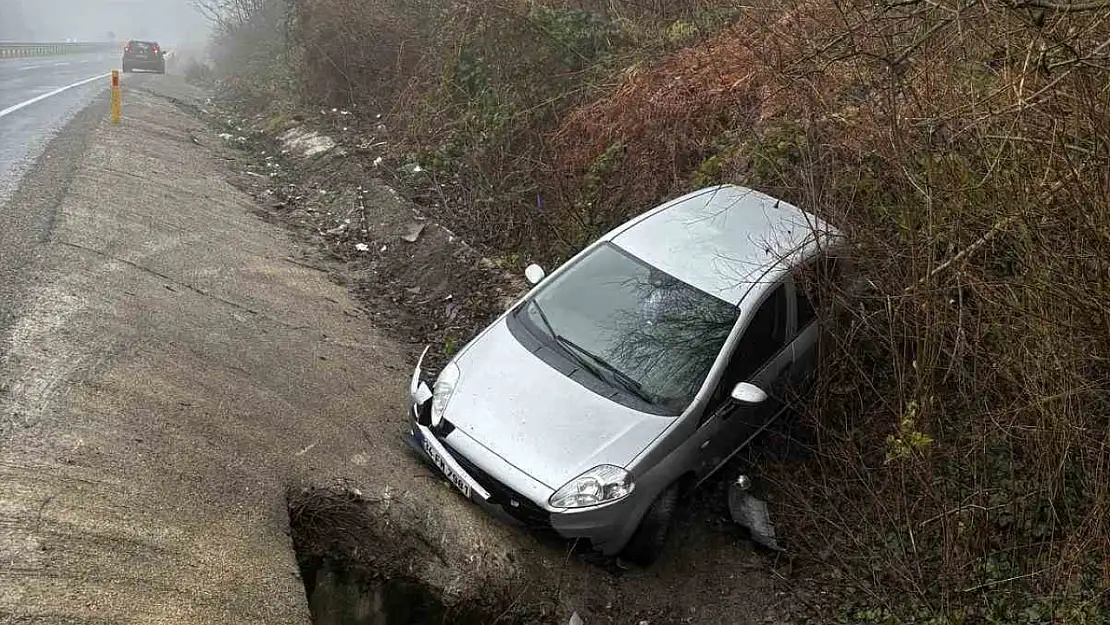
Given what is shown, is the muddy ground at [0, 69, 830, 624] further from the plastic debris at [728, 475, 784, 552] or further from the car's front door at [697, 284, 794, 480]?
the car's front door at [697, 284, 794, 480]

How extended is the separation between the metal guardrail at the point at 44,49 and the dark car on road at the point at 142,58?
27.7ft

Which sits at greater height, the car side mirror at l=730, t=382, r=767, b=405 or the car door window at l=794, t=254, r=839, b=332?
the car door window at l=794, t=254, r=839, b=332

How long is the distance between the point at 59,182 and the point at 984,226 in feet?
29.7

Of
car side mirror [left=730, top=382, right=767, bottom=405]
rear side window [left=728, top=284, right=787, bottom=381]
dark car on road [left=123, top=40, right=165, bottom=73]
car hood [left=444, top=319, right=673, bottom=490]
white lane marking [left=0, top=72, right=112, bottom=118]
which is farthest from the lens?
dark car on road [left=123, top=40, right=165, bottom=73]

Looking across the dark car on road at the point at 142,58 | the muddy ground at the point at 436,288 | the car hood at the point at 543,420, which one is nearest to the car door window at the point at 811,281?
the muddy ground at the point at 436,288

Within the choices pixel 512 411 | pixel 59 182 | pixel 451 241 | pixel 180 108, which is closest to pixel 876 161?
pixel 512 411

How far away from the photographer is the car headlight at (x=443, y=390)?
5.29 meters

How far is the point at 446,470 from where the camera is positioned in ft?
16.8

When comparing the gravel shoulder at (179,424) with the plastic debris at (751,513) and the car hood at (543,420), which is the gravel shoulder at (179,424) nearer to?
the car hood at (543,420)

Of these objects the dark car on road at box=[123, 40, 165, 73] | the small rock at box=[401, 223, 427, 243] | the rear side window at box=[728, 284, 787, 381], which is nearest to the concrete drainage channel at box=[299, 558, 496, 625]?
the rear side window at box=[728, 284, 787, 381]

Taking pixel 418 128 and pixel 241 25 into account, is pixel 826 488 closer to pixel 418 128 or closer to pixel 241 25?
pixel 418 128

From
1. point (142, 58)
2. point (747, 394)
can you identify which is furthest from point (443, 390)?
point (142, 58)

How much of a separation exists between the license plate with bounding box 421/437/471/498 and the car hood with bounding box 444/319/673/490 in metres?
0.23

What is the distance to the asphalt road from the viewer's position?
6.77 m
